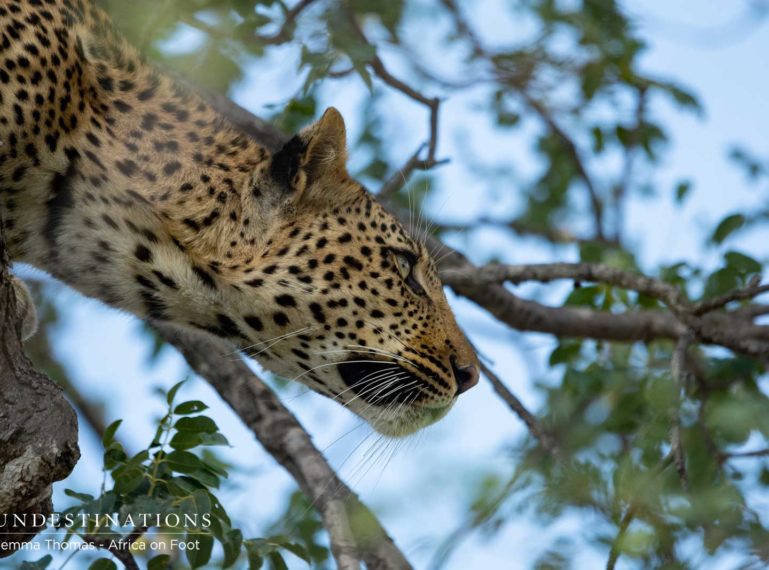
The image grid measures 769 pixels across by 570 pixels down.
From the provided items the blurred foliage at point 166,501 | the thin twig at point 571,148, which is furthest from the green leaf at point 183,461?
the thin twig at point 571,148

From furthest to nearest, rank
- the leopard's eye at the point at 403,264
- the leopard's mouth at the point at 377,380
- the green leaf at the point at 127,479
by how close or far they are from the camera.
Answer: the leopard's eye at the point at 403,264
the leopard's mouth at the point at 377,380
the green leaf at the point at 127,479

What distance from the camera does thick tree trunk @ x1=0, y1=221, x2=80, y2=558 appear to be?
5109 mm

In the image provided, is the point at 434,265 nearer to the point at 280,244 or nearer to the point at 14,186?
the point at 280,244

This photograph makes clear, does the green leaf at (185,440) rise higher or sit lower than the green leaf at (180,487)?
higher

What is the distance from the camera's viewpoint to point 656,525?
479cm

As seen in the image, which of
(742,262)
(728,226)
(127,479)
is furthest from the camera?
→ (728,226)

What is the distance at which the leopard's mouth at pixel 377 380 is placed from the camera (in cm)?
677

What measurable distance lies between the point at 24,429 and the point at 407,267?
2637 millimetres

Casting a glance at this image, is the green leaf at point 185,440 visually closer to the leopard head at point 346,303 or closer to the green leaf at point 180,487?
the green leaf at point 180,487

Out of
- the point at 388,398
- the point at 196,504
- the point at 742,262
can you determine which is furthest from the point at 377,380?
the point at 742,262

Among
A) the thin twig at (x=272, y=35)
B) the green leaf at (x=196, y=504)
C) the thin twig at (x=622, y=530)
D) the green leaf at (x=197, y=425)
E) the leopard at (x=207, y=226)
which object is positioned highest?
the thin twig at (x=272, y=35)

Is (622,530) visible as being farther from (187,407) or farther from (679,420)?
(187,407)

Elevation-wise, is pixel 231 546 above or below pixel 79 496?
above

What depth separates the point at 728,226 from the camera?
799 cm
